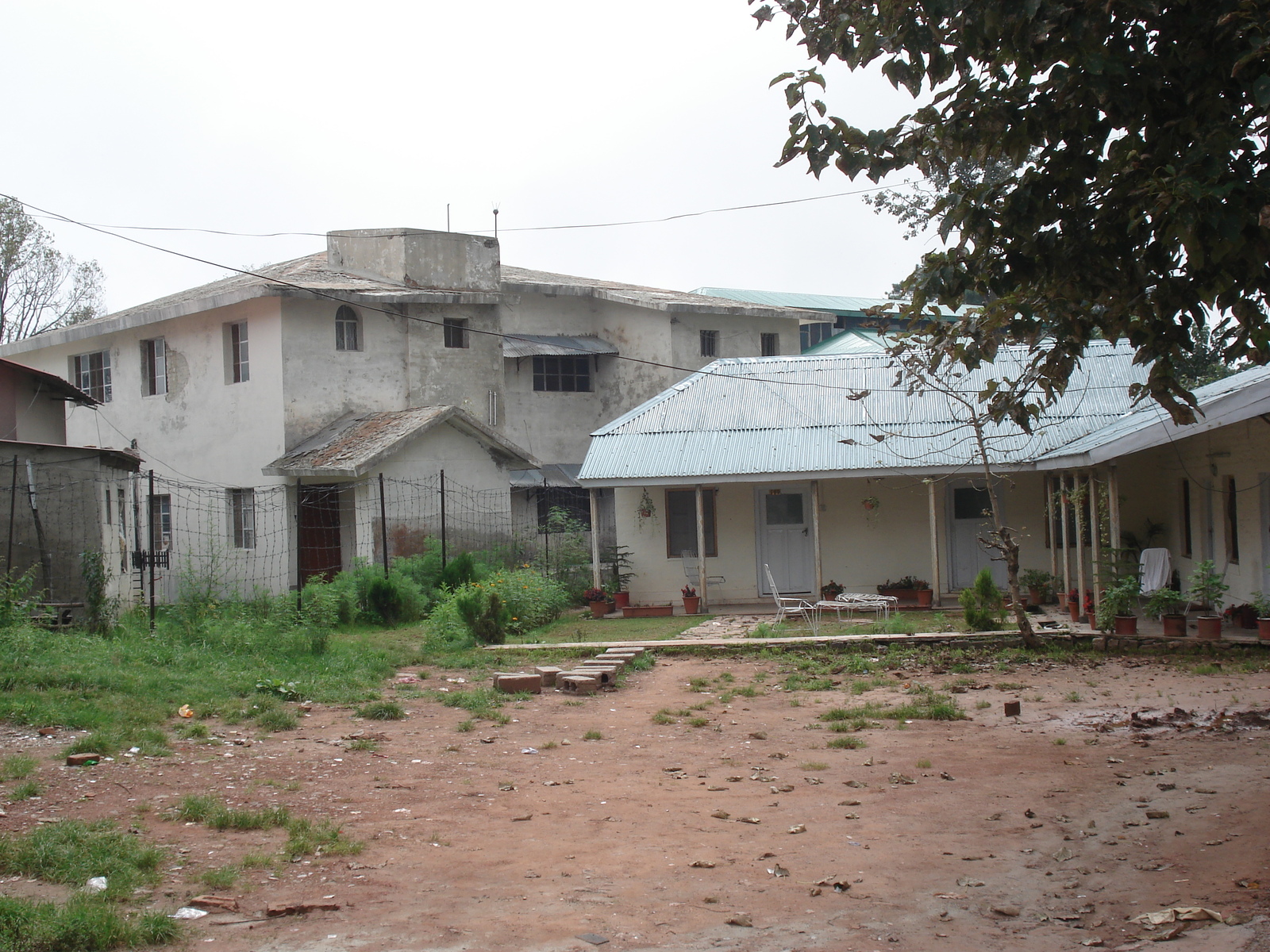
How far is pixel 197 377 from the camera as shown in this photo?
23.1 metres

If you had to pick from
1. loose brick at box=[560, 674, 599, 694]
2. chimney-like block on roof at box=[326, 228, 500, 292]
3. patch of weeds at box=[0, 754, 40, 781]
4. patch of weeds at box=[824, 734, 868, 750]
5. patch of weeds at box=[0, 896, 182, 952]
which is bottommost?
patch of weeds at box=[824, 734, 868, 750]

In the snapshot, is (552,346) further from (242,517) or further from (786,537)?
(786,537)

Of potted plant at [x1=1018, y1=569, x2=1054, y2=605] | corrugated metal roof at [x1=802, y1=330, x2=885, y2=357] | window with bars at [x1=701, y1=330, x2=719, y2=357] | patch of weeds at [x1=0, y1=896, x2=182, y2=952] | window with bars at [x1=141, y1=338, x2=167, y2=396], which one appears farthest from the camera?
corrugated metal roof at [x1=802, y1=330, x2=885, y2=357]

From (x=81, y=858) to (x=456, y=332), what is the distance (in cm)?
1973

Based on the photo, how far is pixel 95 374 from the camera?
1013 inches

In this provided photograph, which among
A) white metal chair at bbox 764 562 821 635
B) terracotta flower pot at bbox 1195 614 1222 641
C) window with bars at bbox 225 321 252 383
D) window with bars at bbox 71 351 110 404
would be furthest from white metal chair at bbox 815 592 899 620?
window with bars at bbox 71 351 110 404

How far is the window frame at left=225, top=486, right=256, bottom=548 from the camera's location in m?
22.1

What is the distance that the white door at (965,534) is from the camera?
64.9 ft

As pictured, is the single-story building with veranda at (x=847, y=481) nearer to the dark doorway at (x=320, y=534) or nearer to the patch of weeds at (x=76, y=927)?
the dark doorway at (x=320, y=534)

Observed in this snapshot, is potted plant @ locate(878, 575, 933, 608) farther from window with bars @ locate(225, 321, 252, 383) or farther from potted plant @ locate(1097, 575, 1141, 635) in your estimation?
window with bars @ locate(225, 321, 252, 383)

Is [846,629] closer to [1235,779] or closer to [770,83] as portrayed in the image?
[1235,779]

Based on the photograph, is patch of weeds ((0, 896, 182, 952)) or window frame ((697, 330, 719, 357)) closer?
patch of weeds ((0, 896, 182, 952))

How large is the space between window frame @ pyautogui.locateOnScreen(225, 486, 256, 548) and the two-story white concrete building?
5 cm

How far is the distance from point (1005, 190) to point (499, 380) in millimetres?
18464
